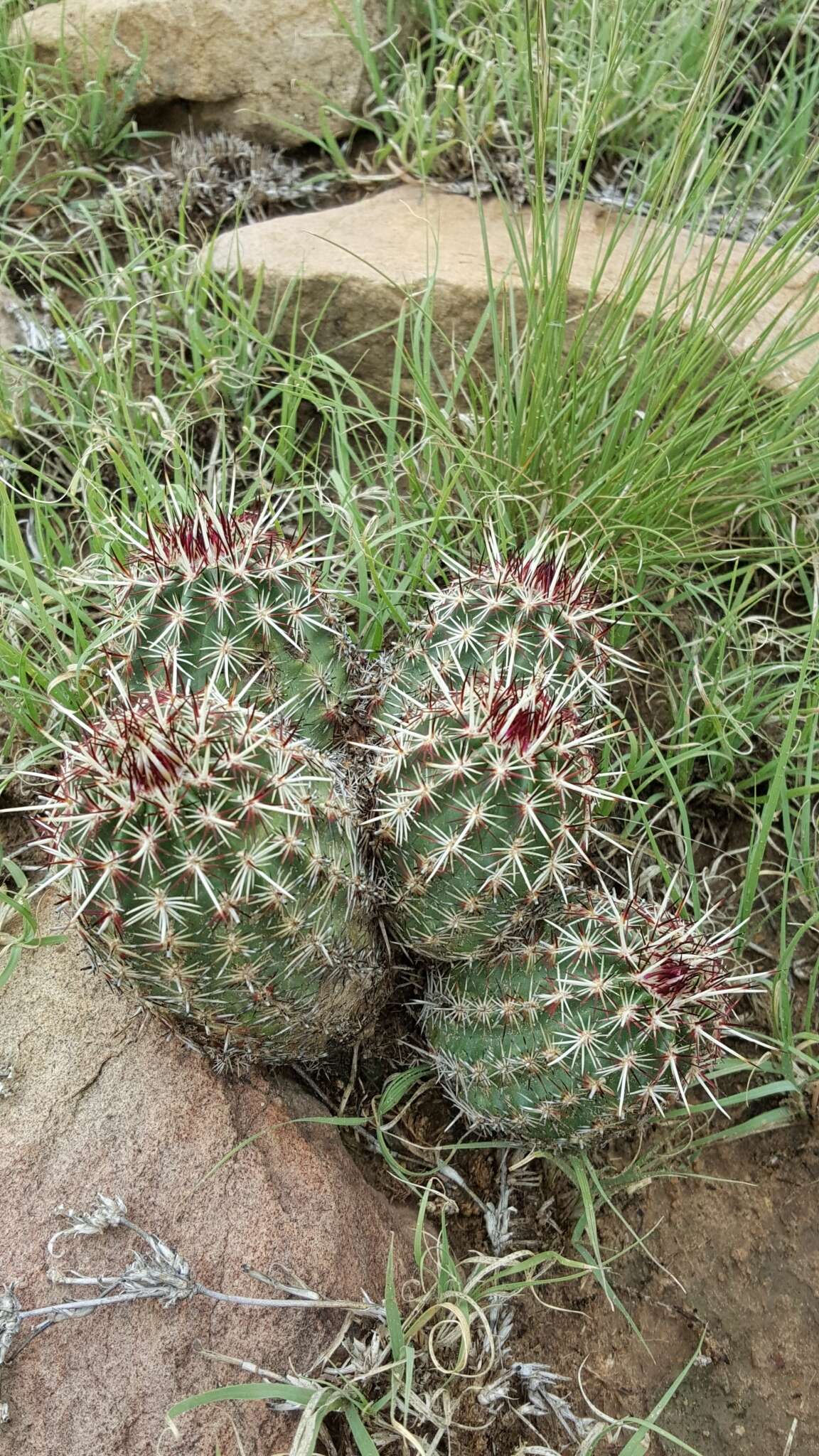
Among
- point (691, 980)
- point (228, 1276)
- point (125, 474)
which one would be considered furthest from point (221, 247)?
point (228, 1276)

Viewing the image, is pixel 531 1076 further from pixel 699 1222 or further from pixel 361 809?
pixel 699 1222

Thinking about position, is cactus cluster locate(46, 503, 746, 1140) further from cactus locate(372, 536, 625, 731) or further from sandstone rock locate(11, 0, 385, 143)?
sandstone rock locate(11, 0, 385, 143)

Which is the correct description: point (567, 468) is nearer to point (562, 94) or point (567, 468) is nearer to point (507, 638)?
point (507, 638)

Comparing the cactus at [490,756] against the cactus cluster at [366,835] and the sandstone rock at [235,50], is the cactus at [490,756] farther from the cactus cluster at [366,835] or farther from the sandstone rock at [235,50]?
the sandstone rock at [235,50]

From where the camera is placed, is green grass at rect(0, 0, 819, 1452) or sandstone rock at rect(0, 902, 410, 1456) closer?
sandstone rock at rect(0, 902, 410, 1456)

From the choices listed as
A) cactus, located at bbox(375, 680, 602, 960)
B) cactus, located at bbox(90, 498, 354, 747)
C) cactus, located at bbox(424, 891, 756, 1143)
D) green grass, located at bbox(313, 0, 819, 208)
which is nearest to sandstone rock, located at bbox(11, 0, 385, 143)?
green grass, located at bbox(313, 0, 819, 208)

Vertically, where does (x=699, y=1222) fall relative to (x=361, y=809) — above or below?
below
